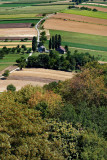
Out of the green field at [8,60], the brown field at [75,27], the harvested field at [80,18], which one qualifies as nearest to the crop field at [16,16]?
the harvested field at [80,18]

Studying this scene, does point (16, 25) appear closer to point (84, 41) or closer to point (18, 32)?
point (18, 32)

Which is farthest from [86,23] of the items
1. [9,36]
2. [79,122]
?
[79,122]

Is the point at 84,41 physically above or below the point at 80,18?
below

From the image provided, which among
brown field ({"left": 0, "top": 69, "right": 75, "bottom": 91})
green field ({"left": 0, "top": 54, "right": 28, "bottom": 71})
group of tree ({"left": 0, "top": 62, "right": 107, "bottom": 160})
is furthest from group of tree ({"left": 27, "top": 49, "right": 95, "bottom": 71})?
group of tree ({"left": 0, "top": 62, "right": 107, "bottom": 160})

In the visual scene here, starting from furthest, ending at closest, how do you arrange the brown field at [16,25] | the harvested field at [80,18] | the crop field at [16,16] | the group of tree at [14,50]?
the crop field at [16,16] → the harvested field at [80,18] → the brown field at [16,25] → the group of tree at [14,50]

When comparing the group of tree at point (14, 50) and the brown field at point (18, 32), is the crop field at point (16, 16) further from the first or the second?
the group of tree at point (14, 50)

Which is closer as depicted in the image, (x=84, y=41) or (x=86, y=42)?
(x=86, y=42)

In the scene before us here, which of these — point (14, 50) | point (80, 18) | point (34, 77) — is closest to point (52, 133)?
point (34, 77)
